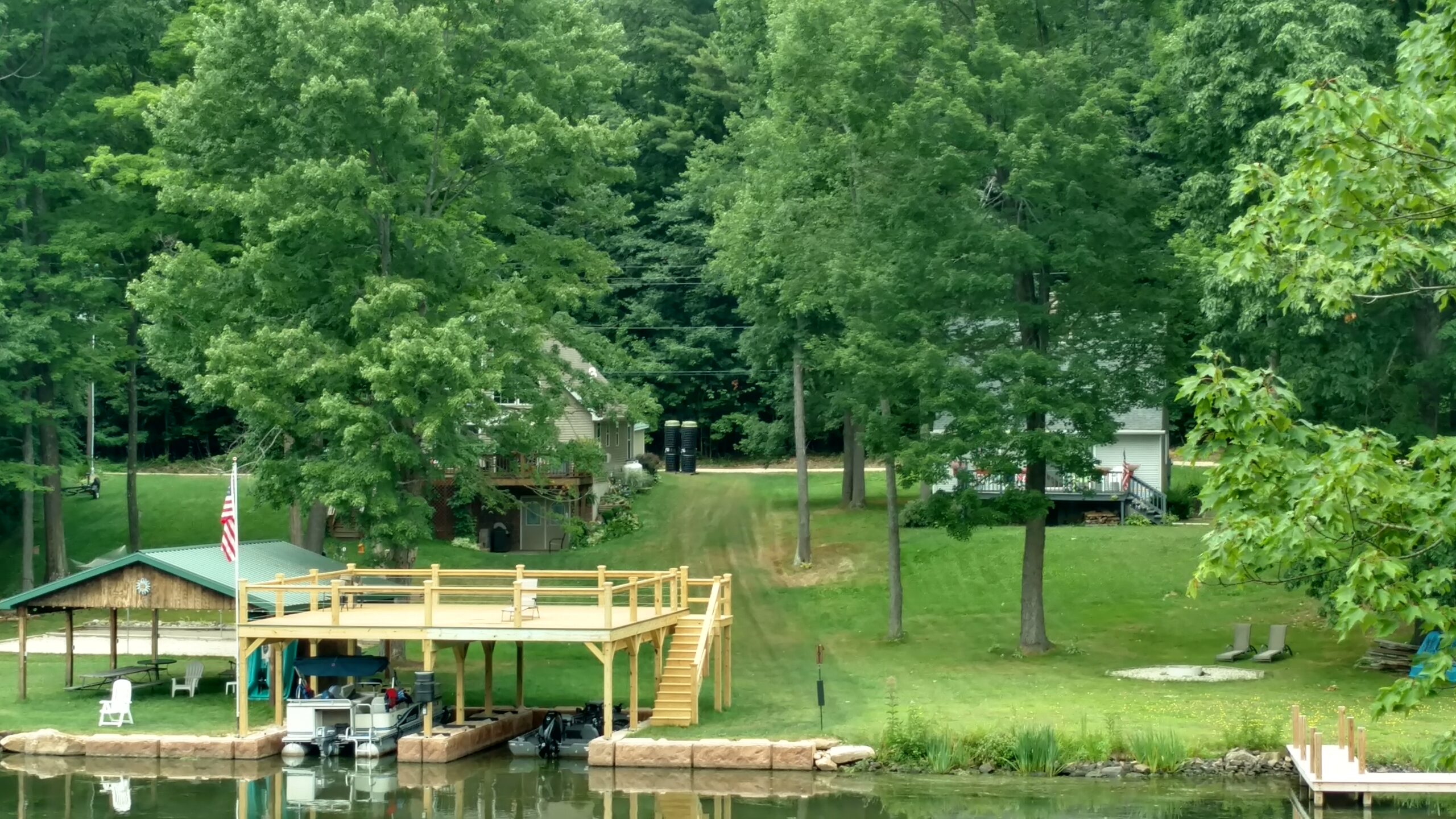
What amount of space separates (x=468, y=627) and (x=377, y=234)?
1230cm

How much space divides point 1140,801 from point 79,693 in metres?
20.0

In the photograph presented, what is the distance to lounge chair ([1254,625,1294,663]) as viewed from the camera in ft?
104

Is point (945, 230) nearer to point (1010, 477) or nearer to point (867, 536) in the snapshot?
point (1010, 477)

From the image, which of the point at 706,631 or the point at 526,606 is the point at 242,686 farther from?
the point at 706,631

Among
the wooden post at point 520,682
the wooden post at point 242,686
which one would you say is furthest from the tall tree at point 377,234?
the wooden post at point 242,686

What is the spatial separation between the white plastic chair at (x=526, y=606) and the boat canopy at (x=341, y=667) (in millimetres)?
2922

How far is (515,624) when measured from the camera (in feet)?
81.7

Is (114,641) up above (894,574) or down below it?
below

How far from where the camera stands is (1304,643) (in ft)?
111

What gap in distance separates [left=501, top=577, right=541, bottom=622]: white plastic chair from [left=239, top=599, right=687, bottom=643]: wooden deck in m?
0.03

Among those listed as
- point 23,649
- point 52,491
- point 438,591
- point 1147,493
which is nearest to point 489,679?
point 438,591

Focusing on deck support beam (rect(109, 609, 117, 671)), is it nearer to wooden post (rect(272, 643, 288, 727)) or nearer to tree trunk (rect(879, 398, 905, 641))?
wooden post (rect(272, 643, 288, 727))

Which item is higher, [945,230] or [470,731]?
[945,230]

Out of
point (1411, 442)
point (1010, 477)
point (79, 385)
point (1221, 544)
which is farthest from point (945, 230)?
point (79, 385)
